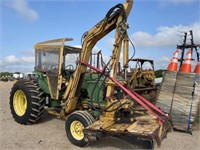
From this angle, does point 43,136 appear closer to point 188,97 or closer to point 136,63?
point 188,97

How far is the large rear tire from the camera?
22.4 ft

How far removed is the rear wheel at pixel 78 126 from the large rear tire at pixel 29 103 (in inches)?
64.2

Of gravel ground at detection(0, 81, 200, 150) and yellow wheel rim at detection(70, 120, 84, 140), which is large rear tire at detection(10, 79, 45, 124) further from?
yellow wheel rim at detection(70, 120, 84, 140)

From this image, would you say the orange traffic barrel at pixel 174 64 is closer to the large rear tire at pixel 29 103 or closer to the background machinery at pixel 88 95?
the background machinery at pixel 88 95

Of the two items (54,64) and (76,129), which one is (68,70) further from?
(76,129)

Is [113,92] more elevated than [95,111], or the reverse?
[113,92]

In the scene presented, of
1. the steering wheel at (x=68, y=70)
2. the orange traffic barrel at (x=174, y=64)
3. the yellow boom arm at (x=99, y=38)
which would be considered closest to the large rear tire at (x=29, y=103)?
the yellow boom arm at (x=99, y=38)

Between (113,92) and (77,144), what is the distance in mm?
1411

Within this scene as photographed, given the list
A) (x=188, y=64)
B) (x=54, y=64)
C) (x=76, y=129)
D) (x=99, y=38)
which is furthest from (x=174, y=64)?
(x=76, y=129)

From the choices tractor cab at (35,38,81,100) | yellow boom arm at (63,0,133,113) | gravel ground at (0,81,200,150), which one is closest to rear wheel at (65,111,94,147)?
gravel ground at (0,81,200,150)

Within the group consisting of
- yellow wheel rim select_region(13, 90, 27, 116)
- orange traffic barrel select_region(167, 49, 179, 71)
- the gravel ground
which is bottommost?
the gravel ground

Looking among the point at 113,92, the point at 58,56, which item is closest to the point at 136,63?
the point at 58,56

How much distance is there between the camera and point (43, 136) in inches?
239

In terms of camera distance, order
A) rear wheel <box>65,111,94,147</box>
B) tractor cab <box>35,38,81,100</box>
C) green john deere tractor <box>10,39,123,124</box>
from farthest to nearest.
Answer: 1. tractor cab <box>35,38,81,100</box>
2. green john deere tractor <box>10,39,123,124</box>
3. rear wheel <box>65,111,94,147</box>
